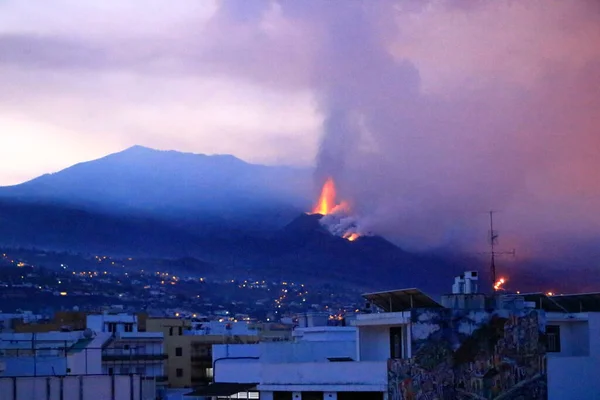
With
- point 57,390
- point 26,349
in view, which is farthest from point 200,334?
point 57,390

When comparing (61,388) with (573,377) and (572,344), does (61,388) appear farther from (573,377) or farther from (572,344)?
(572,344)

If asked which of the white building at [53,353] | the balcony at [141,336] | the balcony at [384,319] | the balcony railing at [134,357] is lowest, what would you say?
the balcony railing at [134,357]

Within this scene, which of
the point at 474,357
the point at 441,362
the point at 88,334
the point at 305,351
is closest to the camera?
the point at 441,362

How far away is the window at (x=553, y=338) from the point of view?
37.6 metres

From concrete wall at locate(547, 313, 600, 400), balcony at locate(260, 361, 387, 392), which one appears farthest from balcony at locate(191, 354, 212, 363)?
concrete wall at locate(547, 313, 600, 400)

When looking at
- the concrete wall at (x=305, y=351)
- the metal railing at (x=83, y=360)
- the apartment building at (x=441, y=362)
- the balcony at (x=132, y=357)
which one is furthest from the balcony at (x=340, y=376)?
the balcony at (x=132, y=357)

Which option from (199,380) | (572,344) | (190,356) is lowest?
(199,380)

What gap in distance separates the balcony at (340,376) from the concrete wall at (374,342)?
1874 millimetres

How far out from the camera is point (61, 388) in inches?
576

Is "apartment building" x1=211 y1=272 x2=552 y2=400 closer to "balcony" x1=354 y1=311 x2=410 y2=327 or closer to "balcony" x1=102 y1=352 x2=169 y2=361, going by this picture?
"balcony" x1=354 y1=311 x2=410 y2=327

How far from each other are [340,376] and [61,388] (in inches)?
811

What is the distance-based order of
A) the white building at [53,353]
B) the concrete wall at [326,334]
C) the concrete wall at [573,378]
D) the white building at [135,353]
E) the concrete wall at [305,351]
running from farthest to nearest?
the white building at [135,353] < the concrete wall at [326,334] < the white building at [53,353] < the concrete wall at [305,351] < the concrete wall at [573,378]

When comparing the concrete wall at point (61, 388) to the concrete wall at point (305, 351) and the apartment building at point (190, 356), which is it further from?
the apartment building at point (190, 356)

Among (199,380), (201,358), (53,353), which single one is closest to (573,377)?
(53,353)
